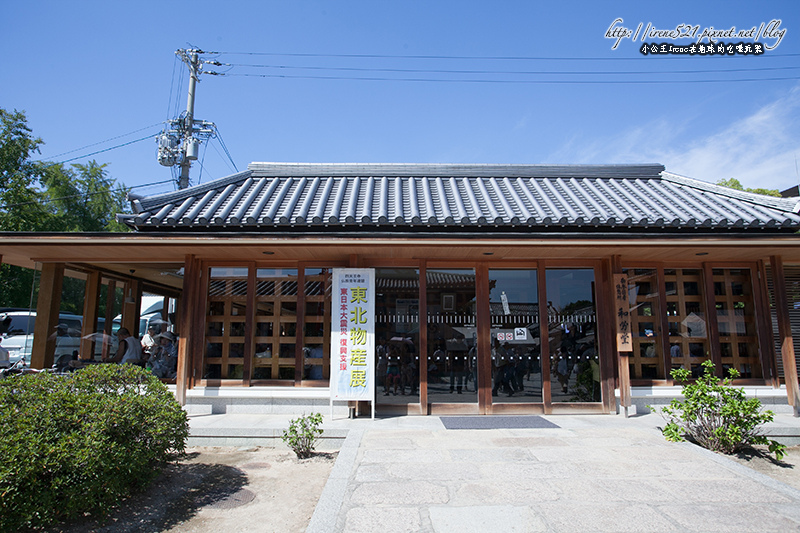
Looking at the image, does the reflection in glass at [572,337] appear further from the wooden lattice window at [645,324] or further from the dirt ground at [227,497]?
the dirt ground at [227,497]

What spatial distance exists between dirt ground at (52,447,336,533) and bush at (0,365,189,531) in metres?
0.24

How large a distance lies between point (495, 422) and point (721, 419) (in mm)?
3180

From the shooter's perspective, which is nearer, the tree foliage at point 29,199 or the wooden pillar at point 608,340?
the wooden pillar at point 608,340

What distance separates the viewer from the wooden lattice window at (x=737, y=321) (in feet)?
28.9

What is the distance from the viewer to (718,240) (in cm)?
732

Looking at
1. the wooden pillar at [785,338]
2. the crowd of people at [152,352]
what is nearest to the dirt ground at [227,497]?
the crowd of people at [152,352]

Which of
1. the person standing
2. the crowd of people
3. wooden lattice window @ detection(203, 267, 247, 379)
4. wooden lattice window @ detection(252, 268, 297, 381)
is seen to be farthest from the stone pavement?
the person standing

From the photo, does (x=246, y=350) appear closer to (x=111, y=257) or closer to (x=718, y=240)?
(x=111, y=257)

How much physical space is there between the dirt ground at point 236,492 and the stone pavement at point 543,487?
0.51 metres

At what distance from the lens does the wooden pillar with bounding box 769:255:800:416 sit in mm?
8164

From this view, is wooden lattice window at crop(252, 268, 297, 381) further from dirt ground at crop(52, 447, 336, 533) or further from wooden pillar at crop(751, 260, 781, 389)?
wooden pillar at crop(751, 260, 781, 389)

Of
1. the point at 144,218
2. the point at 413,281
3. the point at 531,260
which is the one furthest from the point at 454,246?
the point at 144,218

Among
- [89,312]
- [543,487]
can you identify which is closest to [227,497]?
[543,487]

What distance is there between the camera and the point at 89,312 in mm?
9680
